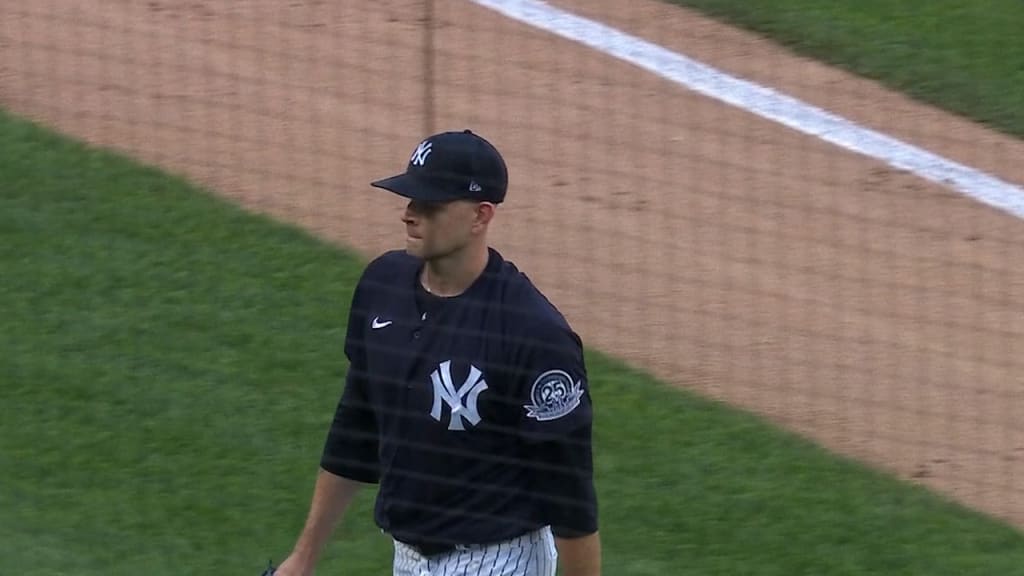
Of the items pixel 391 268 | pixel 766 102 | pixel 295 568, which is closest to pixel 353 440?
pixel 295 568

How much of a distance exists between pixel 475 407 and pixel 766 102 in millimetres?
5545

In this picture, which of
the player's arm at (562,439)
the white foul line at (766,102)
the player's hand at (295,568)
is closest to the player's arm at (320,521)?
the player's hand at (295,568)

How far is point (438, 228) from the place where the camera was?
4398 millimetres

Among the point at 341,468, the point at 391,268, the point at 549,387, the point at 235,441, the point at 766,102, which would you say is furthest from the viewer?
the point at 766,102

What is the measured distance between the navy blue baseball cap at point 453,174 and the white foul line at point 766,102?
4.79 meters

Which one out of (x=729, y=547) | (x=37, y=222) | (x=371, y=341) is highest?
(x=371, y=341)

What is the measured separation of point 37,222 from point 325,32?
228 cm

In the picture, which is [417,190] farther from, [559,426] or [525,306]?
[559,426]

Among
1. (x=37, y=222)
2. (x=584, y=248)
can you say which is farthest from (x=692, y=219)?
(x=37, y=222)

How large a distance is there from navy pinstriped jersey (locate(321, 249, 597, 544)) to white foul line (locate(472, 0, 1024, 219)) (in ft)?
15.9

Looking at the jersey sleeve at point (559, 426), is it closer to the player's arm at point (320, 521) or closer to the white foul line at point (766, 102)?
the player's arm at point (320, 521)

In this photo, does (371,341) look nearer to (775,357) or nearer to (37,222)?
(775,357)

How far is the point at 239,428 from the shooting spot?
22.7 feet

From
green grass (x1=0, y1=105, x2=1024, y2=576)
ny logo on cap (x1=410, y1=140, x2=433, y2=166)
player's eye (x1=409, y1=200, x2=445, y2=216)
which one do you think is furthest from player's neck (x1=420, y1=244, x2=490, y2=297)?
green grass (x1=0, y1=105, x2=1024, y2=576)
